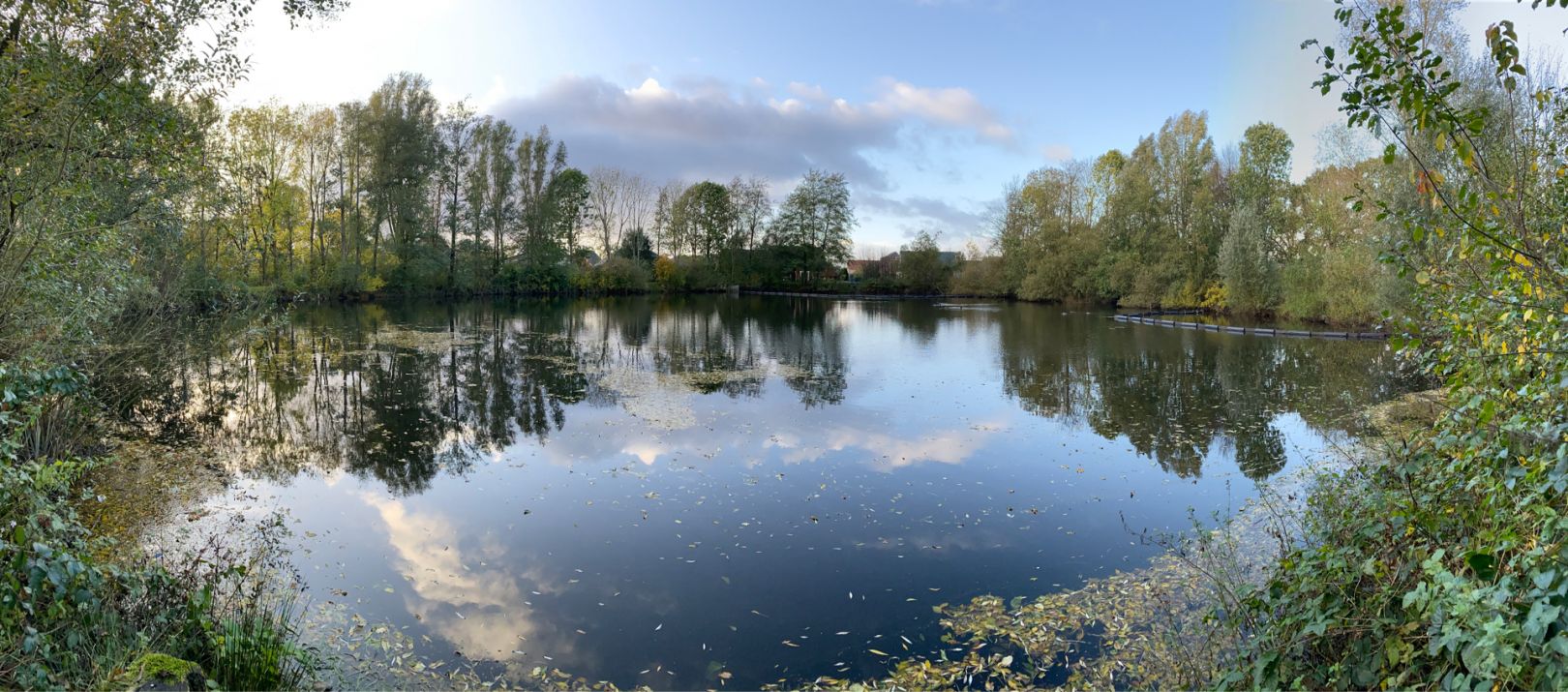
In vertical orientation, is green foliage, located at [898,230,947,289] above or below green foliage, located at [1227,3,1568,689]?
above

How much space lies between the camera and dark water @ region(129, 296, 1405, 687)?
5.28m

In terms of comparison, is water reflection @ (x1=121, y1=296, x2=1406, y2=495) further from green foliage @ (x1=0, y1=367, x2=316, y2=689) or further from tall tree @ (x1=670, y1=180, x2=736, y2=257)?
tall tree @ (x1=670, y1=180, x2=736, y2=257)

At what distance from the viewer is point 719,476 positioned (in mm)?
8695

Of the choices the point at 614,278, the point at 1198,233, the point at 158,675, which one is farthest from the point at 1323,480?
the point at 614,278

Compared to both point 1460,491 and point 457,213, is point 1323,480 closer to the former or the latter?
point 1460,491

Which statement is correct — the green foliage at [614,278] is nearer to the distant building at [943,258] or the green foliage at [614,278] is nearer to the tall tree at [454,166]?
the tall tree at [454,166]

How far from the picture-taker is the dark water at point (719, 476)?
17.3 feet

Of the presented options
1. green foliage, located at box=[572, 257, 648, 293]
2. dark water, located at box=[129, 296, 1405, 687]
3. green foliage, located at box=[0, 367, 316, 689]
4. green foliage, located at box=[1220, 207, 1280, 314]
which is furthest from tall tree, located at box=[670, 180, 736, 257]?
green foliage, located at box=[0, 367, 316, 689]

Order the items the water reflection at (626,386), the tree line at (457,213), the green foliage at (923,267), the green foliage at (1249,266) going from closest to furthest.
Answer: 1. the water reflection at (626,386)
2. the green foliage at (1249,266)
3. the tree line at (457,213)
4. the green foliage at (923,267)

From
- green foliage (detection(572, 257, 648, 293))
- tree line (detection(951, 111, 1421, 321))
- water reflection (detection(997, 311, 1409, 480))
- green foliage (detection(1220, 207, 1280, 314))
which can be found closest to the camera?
water reflection (detection(997, 311, 1409, 480))

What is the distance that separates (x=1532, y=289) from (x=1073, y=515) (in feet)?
15.2

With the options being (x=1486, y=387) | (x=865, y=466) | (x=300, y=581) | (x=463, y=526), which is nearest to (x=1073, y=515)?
(x=865, y=466)

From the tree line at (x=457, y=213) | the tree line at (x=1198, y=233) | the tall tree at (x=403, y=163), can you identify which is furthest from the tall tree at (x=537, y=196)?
the tree line at (x=1198, y=233)

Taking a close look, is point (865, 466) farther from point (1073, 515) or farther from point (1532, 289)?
point (1532, 289)
